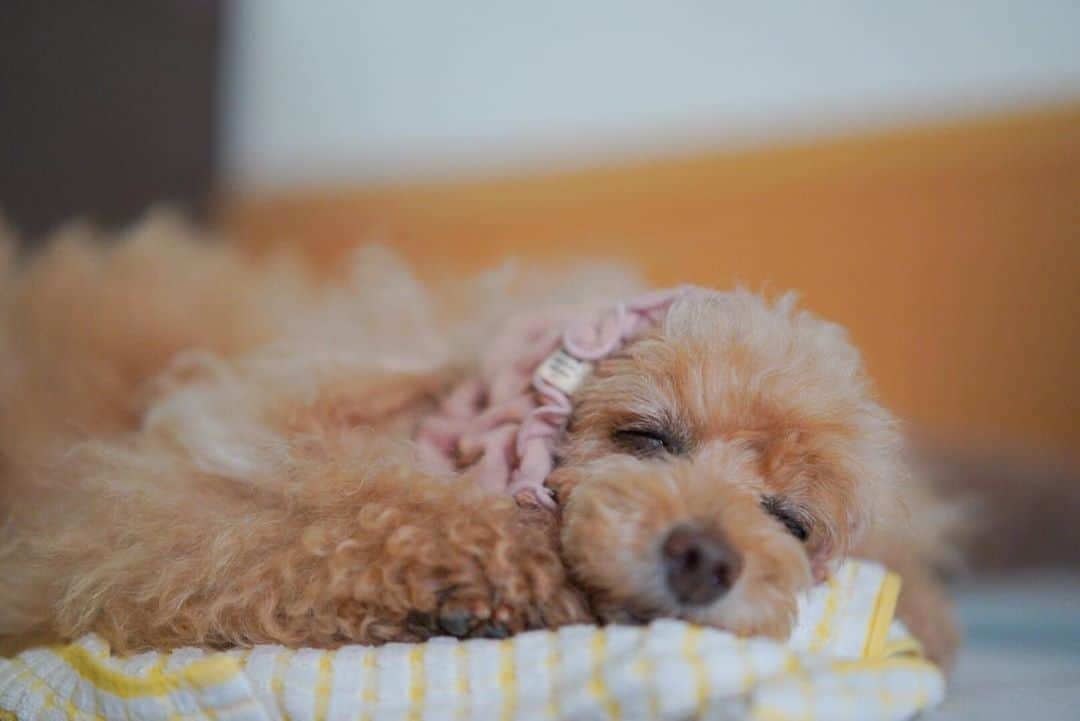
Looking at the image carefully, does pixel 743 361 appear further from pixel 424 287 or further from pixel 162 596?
pixel 424 287

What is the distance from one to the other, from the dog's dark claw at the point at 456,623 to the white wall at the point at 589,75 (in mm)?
1857

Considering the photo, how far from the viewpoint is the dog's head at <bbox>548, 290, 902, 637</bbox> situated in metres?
0.91

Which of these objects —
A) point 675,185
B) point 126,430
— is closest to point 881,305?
point 675,185

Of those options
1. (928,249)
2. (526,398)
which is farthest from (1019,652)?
(928,249)

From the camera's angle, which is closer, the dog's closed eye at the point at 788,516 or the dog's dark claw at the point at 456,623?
the dog's dark claw at the point at 456,623

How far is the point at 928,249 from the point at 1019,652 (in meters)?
1.04

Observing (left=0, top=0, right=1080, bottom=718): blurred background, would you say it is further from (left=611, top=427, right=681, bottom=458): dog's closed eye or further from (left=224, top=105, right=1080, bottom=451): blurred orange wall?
(left=611, top=427, right=681, bottom=458): dog's closed eye

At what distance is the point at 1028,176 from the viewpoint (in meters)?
2.14

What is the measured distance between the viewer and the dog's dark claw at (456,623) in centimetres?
88

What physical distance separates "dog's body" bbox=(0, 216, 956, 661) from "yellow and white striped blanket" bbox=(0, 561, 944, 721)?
0.05 meters

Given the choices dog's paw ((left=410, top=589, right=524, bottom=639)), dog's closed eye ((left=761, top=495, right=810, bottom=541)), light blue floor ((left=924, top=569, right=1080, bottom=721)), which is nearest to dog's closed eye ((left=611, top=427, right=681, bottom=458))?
dog's closed eye ((left=761, top=495, right=810, bottom=541))

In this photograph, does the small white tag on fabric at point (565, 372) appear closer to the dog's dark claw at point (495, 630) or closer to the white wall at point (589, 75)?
the dog's dark claw at point (495, 630)

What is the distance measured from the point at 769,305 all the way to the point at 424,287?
2.61 feet

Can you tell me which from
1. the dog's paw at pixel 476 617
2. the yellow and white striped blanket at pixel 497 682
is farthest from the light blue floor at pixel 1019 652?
the dog's paw at pixel 476 617
